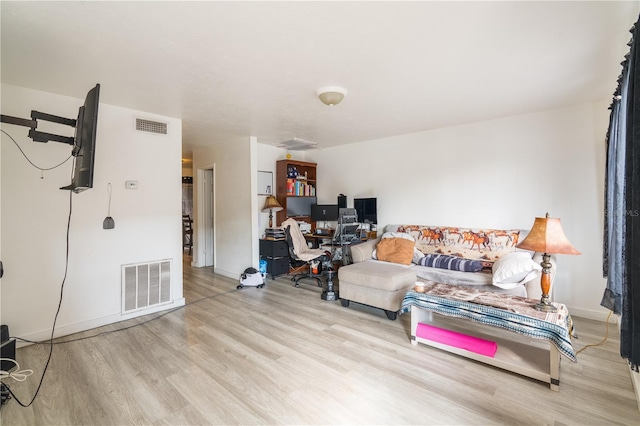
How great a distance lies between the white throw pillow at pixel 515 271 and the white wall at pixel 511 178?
0.87m

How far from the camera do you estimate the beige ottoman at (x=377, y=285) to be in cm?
312

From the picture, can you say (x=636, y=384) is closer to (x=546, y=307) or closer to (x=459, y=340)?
(x=546, y=307)

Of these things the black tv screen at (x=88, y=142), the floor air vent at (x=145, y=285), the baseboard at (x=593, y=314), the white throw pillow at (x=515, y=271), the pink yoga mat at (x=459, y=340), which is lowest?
the baseboard at (x=593, y=314)

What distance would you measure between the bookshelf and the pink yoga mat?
3.35 meters

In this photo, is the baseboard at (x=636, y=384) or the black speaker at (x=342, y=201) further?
the black speaker at (x=342, y=201)

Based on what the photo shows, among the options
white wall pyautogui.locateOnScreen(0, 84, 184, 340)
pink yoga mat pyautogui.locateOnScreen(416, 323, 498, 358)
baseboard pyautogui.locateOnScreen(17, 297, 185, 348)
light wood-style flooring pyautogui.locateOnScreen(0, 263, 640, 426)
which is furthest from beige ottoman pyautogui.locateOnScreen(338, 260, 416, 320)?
baseboard pyautogui.locateOnScreen(17, 297, 185, 348)

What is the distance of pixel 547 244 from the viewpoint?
2084 millimetres

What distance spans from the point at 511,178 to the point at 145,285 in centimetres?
479

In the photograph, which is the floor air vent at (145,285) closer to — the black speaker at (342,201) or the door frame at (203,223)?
the door frame at (203,223)

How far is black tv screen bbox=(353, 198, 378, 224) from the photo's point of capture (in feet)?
15.8

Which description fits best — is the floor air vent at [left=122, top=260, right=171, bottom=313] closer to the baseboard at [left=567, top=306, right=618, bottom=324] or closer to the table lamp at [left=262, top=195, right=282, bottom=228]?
the table lamp at [left=262, top=195, right=282, bottom=228]

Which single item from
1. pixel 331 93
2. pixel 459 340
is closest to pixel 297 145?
pixel 331 93

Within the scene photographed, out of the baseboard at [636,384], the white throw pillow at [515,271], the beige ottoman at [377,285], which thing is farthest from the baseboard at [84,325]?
the baseboard at [636,384]

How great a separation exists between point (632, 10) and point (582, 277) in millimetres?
2754
